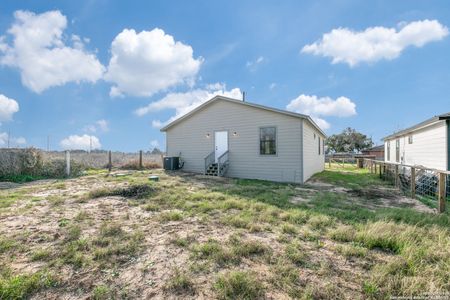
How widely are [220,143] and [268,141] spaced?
278 cm

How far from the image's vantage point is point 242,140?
1184cm

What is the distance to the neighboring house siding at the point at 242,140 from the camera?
34.7ft

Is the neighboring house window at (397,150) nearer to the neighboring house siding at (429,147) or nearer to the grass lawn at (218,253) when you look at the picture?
the neighboring house siding at (429,147)

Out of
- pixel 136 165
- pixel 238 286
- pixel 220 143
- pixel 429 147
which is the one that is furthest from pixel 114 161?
pixel 429 147

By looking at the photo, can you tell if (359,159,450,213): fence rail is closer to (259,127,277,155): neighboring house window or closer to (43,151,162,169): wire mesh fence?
(259,127,277,155): neighboring house window

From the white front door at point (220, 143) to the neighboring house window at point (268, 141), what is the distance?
2028 millimetres

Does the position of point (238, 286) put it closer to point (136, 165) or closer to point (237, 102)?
point (237, 102)

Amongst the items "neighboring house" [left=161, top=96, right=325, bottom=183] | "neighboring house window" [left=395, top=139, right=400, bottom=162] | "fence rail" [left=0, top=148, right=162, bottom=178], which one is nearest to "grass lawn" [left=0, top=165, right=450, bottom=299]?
"neighboring house" [left=161, top=96, right=325, bottom=183]

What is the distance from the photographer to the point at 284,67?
14.7 metres

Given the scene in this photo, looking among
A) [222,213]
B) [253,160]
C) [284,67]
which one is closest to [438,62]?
[284,67]

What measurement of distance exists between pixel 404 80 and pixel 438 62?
374 centimetres

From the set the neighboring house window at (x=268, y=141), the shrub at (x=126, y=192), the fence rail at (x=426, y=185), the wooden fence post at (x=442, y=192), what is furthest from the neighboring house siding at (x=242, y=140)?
the shrub at (x=126, y=192)

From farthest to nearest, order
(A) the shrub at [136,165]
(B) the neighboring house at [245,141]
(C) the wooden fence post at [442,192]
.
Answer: (A) the shrub at [136,165] → (B) the neighboring house at [245,141] → (C) the wooden fence post at [442,192]

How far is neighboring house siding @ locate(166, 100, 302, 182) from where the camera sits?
10578 mm
